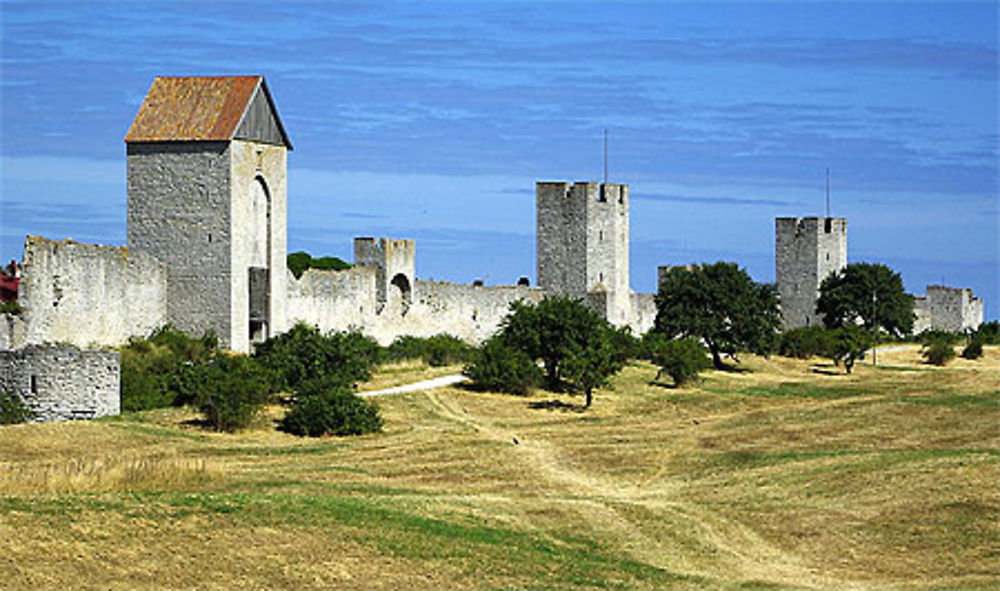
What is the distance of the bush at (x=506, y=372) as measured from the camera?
37.8 metres

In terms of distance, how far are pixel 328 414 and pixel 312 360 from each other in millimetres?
3401

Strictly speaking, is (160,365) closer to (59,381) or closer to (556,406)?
(59,381)

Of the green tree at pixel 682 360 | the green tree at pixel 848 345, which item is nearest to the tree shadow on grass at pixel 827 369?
the green tree at pixel 848 345

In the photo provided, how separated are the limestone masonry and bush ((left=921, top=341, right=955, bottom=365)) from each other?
14.5 m

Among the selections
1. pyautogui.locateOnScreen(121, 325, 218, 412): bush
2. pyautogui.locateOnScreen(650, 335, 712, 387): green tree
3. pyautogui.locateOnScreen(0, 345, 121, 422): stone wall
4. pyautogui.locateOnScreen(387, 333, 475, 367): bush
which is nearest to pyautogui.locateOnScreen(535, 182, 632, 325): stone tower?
pyautogui.locateOnScreen(387, 333, 475, 367): bush

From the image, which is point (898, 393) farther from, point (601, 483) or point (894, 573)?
point (894, 573)

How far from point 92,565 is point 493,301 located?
123 ft

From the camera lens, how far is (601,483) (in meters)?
26.3

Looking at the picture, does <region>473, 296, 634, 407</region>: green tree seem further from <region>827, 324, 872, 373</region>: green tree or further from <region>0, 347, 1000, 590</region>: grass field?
<region>827, 324, 872, 373</region>: green tree

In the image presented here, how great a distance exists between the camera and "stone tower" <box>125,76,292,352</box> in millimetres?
39781

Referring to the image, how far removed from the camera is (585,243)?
55188mm

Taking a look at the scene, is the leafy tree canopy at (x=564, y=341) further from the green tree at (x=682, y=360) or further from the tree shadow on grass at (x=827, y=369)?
the tree shadow on grass at (x=827, y=369)

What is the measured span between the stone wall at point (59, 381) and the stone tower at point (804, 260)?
4173 centimetres

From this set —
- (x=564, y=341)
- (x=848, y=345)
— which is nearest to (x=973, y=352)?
(x=848, y=345)
